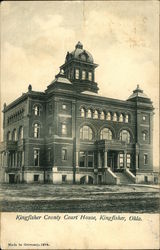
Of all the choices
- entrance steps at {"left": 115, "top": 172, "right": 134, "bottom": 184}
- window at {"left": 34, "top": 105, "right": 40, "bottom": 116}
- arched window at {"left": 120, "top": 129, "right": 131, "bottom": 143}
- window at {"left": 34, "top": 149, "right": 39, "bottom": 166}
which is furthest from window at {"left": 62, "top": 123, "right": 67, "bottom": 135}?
entrance steps at {"left": 115, "top": 172, "right": 134, "bottom": 184}

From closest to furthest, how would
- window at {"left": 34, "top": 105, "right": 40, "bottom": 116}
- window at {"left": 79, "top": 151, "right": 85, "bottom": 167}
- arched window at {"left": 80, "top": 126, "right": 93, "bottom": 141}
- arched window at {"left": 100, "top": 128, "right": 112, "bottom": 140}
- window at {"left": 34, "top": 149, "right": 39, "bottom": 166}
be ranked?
1. window at {"left": 79, "top": 151, "right": 85, "bottom": 167}
2. arched window at {"left": 80, "top": 126, "right": 93, "bottom": 141}
3. window at {"left": 34, "top": 149, "right": 39, "bottom": 166}
4. window at {"left": 34, "top": 105, "right": 40, "bottom": 116}
5. arched window at {"left": 100, "top": 128, "right": 112, "bottom": 140}

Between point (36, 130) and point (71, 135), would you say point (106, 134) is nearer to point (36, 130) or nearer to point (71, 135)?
point (71, 135)

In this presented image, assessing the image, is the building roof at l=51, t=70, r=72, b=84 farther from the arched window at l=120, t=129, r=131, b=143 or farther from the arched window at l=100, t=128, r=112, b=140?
the arched window at l=120, t=129, r=131, b=143

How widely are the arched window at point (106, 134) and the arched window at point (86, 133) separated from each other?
44.3 inches

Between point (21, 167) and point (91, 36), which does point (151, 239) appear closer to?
Answer: point (91, 36)

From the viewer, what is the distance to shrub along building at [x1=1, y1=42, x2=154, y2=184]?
2634cm

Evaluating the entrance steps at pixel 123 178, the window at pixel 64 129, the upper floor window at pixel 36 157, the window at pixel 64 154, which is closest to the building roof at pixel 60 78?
the window at pixel 64 129

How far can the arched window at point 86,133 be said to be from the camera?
1078 inches

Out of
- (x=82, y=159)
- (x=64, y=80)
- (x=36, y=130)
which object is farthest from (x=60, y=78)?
(x=82, y=159)

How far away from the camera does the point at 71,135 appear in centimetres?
2700

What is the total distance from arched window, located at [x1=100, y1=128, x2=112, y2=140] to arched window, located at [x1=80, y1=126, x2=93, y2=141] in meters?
1.13

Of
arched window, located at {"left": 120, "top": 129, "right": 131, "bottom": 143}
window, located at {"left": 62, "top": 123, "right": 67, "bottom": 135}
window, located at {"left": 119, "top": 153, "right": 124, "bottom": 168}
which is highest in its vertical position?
window, located at {"left": 62, "top": 123, "right": 67, "bottom": 135}

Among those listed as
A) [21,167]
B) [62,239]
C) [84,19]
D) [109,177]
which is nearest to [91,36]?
[84,19]

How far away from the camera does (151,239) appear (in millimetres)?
11328
